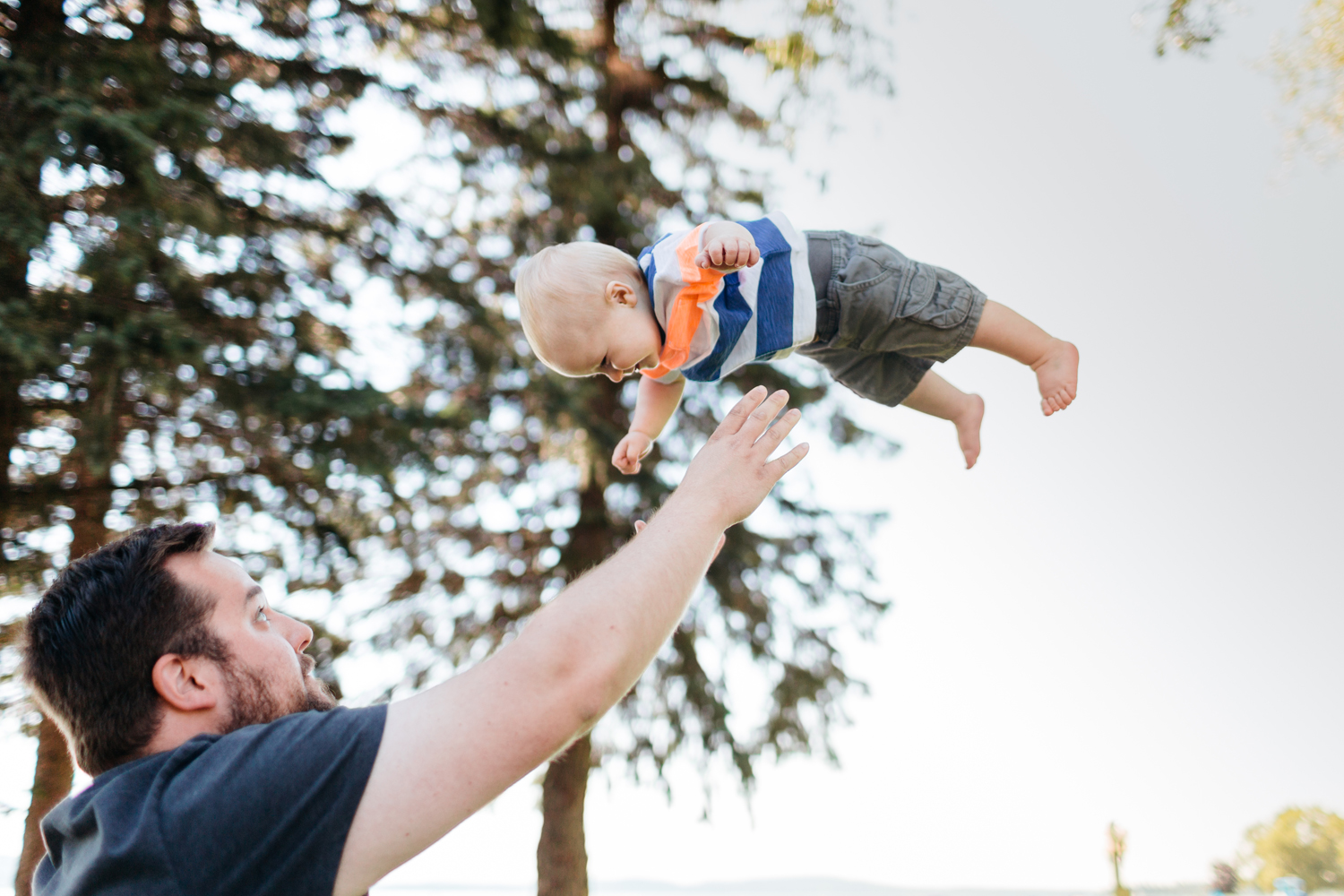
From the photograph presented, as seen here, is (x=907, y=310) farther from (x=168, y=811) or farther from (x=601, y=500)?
(x=601, y=500)

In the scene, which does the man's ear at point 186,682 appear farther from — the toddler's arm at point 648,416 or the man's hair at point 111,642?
the toddler's arm at point 648,416

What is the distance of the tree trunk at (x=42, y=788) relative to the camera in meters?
5.05

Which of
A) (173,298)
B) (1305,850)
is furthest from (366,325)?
(1305,850)

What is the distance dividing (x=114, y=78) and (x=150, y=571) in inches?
202

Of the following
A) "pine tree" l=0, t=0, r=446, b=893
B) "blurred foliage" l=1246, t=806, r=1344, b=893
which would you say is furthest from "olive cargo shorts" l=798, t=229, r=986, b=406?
"blurred foliage" l=1246, t=806, r=1344, b=893

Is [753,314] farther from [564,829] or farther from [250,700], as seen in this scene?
[564,829]

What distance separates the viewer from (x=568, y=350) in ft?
6.64

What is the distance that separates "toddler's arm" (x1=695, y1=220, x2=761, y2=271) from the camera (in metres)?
1.72

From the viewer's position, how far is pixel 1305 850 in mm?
11484

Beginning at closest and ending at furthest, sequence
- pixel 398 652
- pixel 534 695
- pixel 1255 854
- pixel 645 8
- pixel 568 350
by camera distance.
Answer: pixel 534 695 < pixel 568 350 < pixel 398 652 < pixel 645 8 < pixel 1255 854

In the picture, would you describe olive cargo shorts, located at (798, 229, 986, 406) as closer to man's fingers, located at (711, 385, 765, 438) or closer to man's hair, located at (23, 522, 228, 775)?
man's fingers, located at (711, 385, 765, 438)

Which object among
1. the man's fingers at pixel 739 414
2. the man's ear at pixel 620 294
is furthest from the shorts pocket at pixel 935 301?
the man's fingers at pixel 739 414

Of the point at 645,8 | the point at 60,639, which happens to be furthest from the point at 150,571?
the point at 645,8

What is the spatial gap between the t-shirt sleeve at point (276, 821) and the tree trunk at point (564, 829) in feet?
20.2
